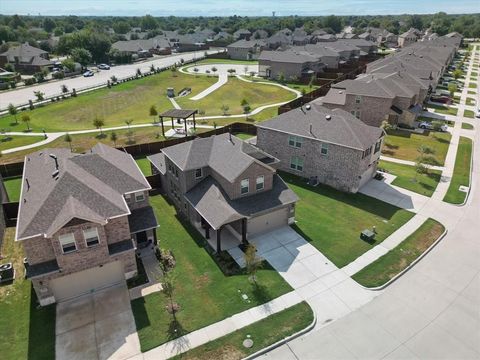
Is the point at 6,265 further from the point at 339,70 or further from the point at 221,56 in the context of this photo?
the point at 221,56

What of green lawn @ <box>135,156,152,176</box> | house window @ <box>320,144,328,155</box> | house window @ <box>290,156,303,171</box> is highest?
house window @ <box>320,144,328,155</box>

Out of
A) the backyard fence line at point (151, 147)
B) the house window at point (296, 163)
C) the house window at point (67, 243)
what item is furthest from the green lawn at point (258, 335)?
the backyard fence line at point (151, 147)

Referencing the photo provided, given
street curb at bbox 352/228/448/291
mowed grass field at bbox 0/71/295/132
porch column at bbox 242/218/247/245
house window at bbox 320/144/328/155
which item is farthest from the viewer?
mowed grass field at bbox 0/71/295/132

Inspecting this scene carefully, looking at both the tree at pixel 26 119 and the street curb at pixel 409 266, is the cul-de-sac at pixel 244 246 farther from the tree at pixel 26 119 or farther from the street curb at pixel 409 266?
the tree at pixel 26 119

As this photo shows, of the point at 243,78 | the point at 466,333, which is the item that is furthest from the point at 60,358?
the point at 243,78

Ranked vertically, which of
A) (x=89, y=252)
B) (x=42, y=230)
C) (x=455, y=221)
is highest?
(x=42, y=230)

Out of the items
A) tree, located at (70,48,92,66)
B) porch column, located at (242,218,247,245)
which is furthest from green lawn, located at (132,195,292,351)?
tree, located at (70,48,92,66)

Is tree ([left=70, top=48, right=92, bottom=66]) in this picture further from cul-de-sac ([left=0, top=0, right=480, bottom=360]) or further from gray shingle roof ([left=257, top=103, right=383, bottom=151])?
gray shingle roof ([left=257, top=103, right=383, bottom=151])
